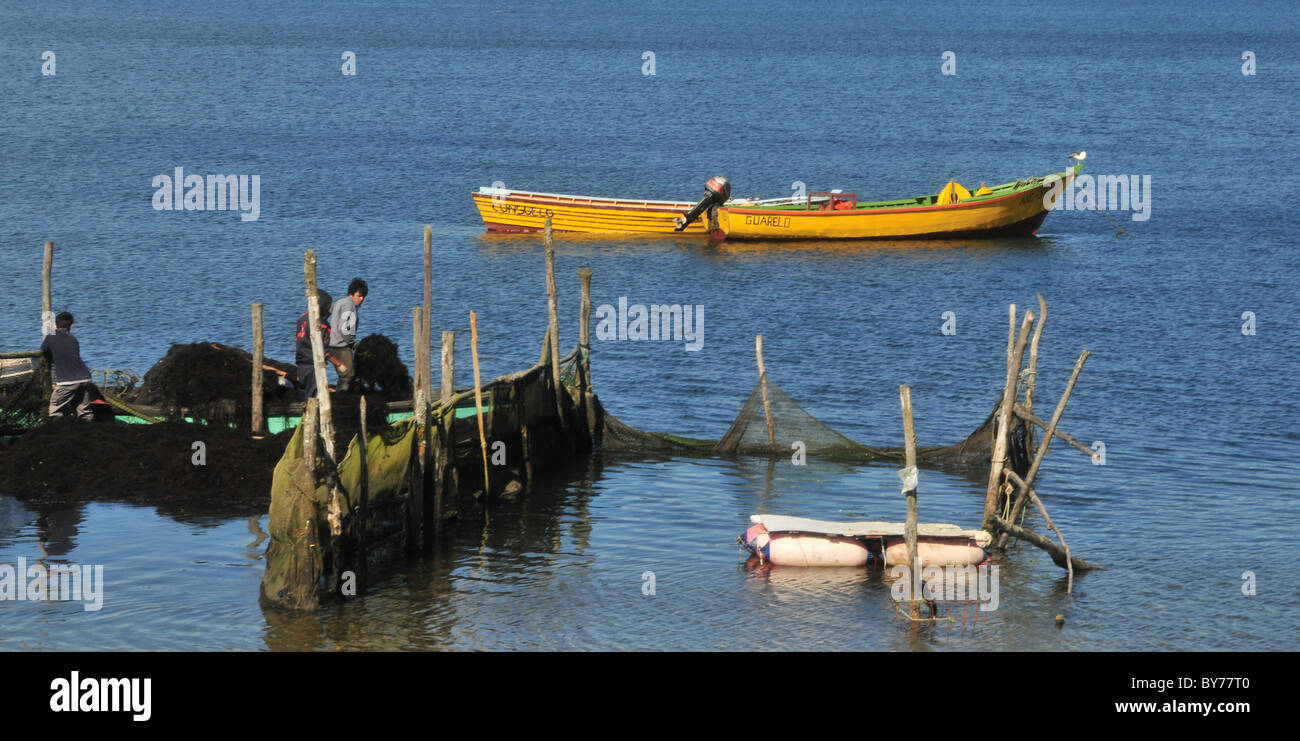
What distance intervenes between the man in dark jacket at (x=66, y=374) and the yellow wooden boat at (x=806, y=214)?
97.8ft

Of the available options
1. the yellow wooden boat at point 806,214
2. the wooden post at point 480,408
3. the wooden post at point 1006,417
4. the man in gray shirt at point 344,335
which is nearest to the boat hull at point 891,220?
the yellow wooden boat at point 806,214

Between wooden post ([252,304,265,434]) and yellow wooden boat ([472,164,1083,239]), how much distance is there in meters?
30.0

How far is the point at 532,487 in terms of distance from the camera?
24.7 metres

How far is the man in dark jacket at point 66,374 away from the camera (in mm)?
23234

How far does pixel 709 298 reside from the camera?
46.0 meters

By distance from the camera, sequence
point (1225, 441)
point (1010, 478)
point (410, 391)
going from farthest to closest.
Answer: point (1225, 441), point (410, 391), point (1010, 478)

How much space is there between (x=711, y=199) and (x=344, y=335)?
33.1 meters

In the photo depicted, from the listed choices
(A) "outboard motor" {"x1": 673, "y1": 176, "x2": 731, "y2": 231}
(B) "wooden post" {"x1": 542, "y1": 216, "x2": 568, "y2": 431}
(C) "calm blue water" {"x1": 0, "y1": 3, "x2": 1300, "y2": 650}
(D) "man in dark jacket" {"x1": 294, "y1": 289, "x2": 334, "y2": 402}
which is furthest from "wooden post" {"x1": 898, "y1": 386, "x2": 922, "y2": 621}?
(A) "outboard motor" {"x1": 673, "y1": 176, "x2": 731, "y2": 231}

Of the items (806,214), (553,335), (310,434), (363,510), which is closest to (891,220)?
(806,214)

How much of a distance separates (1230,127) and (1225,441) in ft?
215

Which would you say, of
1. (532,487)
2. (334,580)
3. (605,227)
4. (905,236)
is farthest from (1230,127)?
(334,580)

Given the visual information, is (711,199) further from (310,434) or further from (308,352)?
(310,434)
